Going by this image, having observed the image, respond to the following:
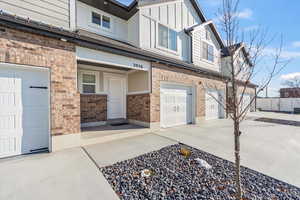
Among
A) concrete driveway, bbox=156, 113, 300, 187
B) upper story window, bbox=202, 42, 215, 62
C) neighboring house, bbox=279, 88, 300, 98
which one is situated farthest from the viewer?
neighboring house, bbox=279, 88, 300, 98

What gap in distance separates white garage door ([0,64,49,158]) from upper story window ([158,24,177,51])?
6215mm

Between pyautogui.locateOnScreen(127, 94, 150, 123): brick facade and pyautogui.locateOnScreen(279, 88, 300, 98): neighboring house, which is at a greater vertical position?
pyautogui.locateOnScreen(279, 88, 300, 98): neighboring house

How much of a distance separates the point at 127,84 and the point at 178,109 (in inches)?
138

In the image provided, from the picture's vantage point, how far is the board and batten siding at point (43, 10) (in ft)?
13.2

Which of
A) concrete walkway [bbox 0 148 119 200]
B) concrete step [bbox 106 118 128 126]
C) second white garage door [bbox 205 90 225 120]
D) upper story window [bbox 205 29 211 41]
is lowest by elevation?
concrete walkway [bbox 0 148 119 200]

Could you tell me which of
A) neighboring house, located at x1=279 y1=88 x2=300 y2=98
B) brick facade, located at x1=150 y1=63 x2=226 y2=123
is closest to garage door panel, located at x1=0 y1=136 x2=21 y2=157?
brick facade, located at x1=150 y1=63 x2=226 y2=123

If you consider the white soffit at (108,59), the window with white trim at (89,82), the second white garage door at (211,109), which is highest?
the white soffit at (108,59)

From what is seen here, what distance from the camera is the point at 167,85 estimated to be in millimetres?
7762

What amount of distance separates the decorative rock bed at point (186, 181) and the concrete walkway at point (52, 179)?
308 millimetres

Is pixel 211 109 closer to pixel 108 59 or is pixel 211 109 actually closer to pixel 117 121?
pixel 117 121

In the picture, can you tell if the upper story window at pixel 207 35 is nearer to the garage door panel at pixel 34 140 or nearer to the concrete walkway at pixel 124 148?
the concrete walkway at pixel 124 148

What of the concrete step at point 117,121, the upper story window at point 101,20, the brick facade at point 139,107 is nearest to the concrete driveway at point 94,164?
the brick facade at point 139,107

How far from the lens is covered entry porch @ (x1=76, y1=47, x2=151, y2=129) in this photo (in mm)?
6963

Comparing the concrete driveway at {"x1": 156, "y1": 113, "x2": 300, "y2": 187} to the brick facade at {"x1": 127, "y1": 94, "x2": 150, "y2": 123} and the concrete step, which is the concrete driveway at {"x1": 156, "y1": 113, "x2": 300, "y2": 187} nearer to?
the brick facade at {"x1": 127, "y1": 94, "x2": 150, "y2": 123}
